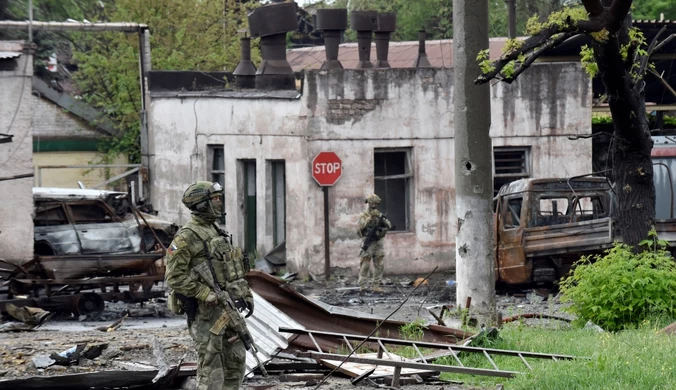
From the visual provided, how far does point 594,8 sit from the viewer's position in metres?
11.0

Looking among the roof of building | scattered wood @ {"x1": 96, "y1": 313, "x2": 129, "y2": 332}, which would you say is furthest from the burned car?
the roof of building

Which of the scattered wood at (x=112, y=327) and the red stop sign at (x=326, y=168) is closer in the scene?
the scattered wood at (x=112, y=327)

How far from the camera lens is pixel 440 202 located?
23594 mm

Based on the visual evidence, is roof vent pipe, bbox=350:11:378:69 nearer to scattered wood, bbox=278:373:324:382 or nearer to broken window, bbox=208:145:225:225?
broken window, bbox=208:145:225:225

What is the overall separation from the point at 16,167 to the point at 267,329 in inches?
353

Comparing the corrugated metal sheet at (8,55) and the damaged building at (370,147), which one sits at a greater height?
the corrugated metal sheet at (8,55)

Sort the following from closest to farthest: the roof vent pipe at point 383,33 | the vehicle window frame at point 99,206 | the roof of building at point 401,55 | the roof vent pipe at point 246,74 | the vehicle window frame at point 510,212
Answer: the vehicle window frame at point 99,206, the vehicle window frame at point 510,212, the roof vent pipe at point 383,33, the roof vent pipe at point 246,74, the roof of building at point 401,55

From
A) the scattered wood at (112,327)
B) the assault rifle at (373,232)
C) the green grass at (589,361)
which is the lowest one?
the scattered wood at (112,327)

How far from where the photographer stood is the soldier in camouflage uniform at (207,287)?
8898 millimetres

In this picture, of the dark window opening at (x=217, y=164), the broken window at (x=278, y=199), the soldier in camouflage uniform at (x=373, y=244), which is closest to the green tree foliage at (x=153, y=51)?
the dark window opening at (x=217, y=164)

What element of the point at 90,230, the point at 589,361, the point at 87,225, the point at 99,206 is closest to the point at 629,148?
the point at 589,361

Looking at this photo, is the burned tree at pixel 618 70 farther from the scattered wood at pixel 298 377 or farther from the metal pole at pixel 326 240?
the metal pole at pixel 326 240

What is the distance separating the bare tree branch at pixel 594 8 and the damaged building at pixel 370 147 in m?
12.0

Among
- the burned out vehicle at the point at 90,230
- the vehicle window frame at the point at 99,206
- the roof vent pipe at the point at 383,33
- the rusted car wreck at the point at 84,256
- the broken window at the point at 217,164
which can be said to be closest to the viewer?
the rusted car wreck at the point at 84,256
